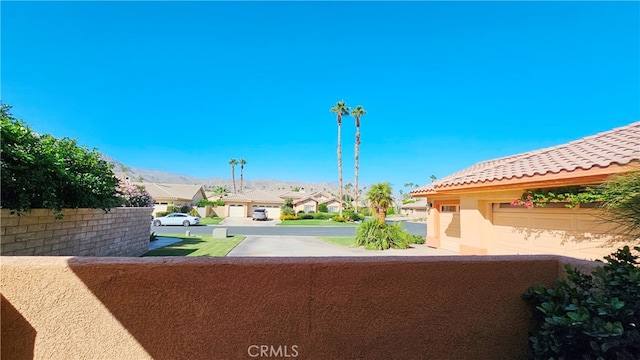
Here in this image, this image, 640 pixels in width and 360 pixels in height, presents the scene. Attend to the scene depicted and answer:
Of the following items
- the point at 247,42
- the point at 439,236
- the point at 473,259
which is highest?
the point at 247,42

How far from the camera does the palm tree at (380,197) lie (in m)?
17.9

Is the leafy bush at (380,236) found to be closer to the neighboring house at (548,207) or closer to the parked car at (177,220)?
the neighboring house at (548,207)

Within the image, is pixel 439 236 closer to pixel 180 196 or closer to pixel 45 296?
pixel 45 296

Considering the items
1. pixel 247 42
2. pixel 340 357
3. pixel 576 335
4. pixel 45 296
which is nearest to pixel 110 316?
pixel 45 296

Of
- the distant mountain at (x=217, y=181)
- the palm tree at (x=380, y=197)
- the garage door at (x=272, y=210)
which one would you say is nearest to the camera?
the palm tree at (x=380, y=197)

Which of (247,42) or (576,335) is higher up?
(247,42)

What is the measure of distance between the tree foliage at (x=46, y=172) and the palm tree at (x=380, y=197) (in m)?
13.4

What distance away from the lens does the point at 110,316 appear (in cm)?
242

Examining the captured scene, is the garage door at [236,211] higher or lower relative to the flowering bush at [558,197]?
lower

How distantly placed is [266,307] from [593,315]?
2.54 metres

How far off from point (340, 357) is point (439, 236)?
12950 mm

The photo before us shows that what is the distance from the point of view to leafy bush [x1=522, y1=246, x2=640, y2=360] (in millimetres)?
2037

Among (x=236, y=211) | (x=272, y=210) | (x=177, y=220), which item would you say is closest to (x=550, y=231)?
(x=177, y=220)

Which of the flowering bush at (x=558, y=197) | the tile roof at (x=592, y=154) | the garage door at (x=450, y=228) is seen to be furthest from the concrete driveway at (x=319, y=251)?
the tile roof at (x=592, y=154)
